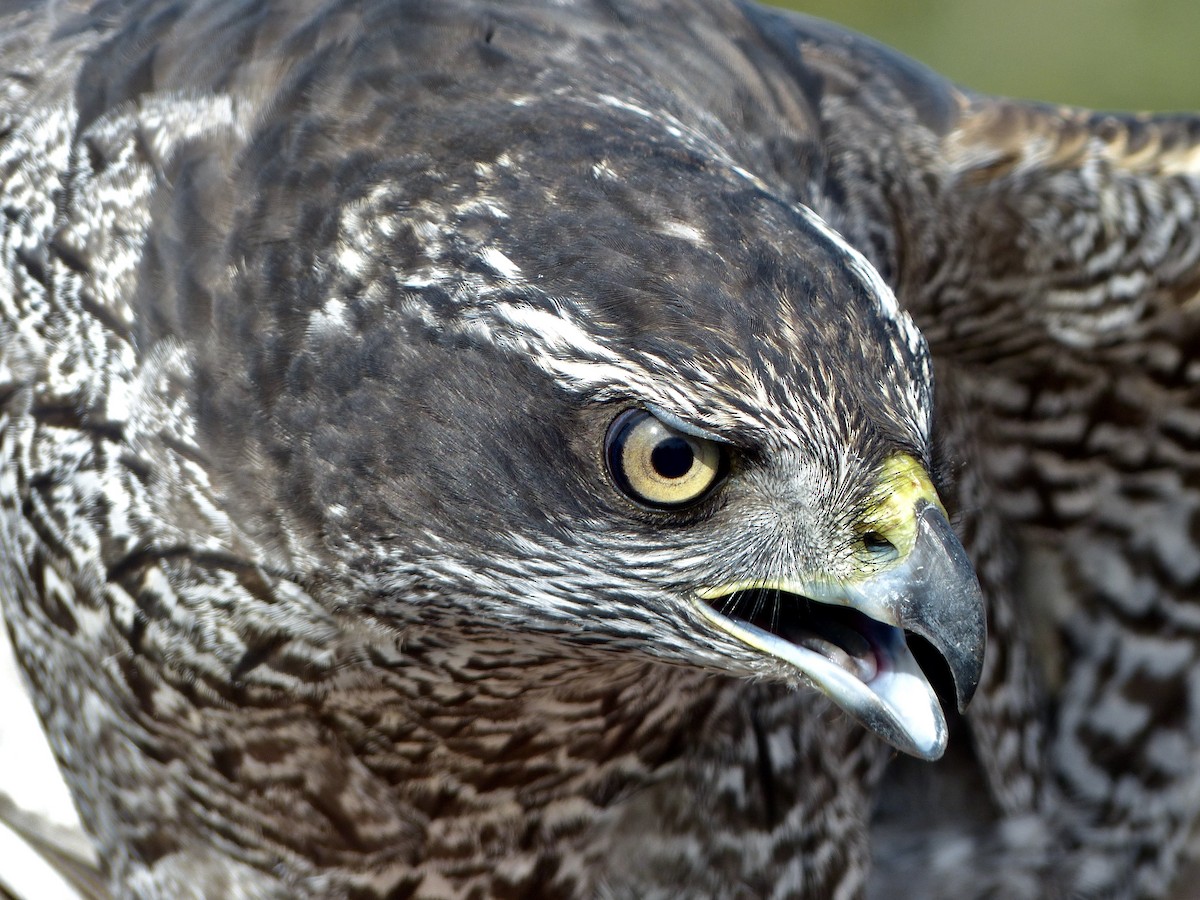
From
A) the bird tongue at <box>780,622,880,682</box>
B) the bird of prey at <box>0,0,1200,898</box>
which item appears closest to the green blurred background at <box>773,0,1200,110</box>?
the bird of prey at <box>0,0,1200,898</box>

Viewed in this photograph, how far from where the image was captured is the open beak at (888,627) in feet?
7.82

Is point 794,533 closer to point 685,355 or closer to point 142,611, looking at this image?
point 685,355

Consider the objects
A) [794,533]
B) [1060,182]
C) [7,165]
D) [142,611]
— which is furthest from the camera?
[1060,182]

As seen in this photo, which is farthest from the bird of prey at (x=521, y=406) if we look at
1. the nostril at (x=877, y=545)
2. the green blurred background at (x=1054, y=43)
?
the green blurred background at (x=1054, y=43)

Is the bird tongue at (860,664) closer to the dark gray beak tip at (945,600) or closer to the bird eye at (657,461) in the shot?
the dark gray beak tip at (945,600)

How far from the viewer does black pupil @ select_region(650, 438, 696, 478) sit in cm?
232

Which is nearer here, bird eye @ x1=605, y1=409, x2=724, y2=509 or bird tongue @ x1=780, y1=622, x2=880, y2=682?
bird eye @ x1=605, y1=409, x2=724, y2=509

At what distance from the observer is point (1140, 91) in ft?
28.6

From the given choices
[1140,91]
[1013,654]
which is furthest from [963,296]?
[1140,91]

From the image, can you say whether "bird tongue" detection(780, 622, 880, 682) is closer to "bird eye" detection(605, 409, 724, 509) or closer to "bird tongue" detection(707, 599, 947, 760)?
"bird tongue" detection(707, 599, 947, 760)

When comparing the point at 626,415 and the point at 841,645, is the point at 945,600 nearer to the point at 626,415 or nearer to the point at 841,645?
the point at 841,645

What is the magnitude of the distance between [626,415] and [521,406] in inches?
6.7

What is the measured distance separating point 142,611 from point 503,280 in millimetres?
947

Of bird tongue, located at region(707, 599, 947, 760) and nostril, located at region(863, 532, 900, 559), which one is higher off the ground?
nostril, located at region(863, 532, 900, 559)
